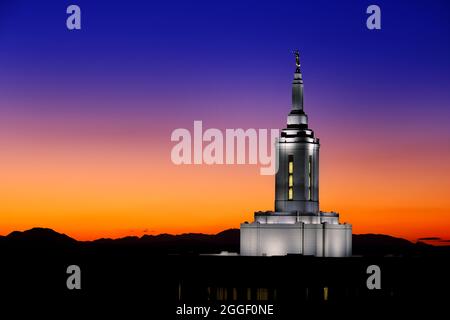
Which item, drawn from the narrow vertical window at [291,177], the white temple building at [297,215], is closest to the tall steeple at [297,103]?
the white temple building at [297,215]

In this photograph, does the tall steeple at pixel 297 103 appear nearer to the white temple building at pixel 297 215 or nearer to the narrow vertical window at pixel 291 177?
the white temple building at pixel 297 215

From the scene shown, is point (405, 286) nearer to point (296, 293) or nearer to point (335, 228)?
point (296, 293)

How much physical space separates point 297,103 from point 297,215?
1346 centimetres

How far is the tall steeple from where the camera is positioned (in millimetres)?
112312

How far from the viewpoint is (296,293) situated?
124438 mm

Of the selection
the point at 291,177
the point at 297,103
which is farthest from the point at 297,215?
the point at 297,103

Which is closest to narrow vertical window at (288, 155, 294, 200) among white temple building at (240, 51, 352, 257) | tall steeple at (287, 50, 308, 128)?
white temple building at (240, 51, 352, 257)

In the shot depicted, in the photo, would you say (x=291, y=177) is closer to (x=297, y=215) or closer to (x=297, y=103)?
(x=297, y=215)

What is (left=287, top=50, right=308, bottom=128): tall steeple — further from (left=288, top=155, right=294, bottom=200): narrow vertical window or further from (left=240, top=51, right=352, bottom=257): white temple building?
(left=288, top=155, right=294, bottom=200): narrow vertical window

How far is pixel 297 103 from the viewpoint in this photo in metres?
113
